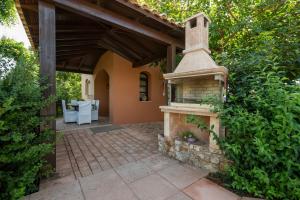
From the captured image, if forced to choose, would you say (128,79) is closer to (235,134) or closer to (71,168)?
(71,168)

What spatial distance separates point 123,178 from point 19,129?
1456 millimetres

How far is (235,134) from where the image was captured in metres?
2.11

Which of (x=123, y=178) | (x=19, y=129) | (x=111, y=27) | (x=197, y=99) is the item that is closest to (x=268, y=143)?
(x=197, y=99)

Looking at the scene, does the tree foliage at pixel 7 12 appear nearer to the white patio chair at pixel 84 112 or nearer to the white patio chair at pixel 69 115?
the white patio chair at pixel 69 115

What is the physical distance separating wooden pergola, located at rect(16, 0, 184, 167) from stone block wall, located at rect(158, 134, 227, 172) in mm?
1850

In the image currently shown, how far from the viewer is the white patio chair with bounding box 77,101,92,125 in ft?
18.7

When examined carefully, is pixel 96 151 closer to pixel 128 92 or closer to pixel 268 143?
pixel 268 143

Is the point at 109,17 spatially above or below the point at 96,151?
above

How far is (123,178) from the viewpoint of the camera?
7.32ft

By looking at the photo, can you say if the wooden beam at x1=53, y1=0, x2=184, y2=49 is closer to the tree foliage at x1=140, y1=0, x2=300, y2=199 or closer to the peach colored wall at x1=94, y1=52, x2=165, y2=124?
the tree foliage at x1=140, y1=0, x2=300, y2=199

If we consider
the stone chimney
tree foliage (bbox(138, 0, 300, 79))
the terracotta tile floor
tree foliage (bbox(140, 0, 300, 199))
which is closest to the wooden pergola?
the stone chimney

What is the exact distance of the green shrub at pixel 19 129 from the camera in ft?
5.30

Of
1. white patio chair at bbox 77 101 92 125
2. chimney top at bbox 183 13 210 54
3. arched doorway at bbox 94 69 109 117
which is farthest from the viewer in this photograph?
arched doorway at bbox 94 69 109 117

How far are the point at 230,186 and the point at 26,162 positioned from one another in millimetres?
2572
